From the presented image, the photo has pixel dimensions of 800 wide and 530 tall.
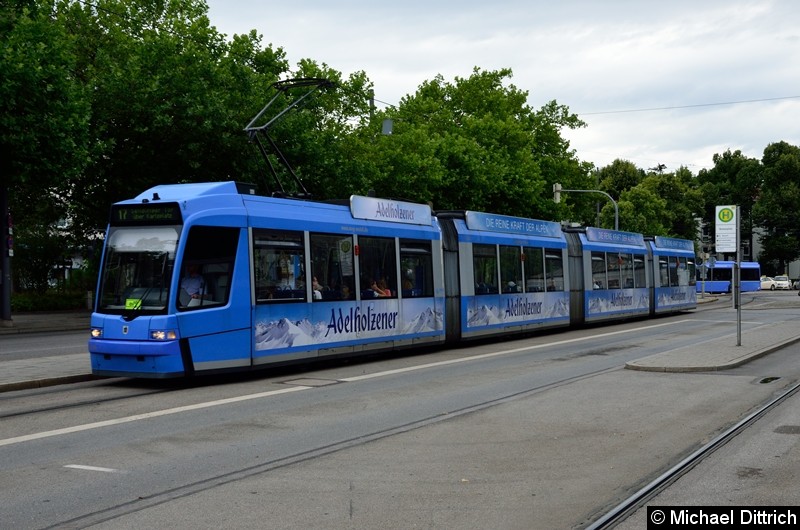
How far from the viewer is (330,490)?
6.78 meters

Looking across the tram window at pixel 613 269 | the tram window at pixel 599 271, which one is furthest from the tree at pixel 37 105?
the tram window at pixel 613 269

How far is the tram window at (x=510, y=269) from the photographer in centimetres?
2258

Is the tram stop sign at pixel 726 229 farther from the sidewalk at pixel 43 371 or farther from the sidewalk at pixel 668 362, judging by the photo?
the sidewalk at pixel 43 371

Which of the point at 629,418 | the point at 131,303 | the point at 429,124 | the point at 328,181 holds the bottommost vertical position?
the point at 629,418

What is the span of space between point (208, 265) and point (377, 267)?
4.66 m

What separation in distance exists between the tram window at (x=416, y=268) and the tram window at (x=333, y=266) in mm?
1977

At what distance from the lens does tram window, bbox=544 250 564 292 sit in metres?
25.4

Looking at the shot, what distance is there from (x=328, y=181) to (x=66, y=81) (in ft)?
39.1

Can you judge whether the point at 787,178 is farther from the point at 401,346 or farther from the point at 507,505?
the point at 507,505

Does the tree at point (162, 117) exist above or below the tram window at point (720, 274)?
above

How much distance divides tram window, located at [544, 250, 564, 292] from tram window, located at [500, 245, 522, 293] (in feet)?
6.58

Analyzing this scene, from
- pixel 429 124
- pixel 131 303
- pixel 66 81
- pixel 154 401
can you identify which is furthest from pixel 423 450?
pixel 429 124

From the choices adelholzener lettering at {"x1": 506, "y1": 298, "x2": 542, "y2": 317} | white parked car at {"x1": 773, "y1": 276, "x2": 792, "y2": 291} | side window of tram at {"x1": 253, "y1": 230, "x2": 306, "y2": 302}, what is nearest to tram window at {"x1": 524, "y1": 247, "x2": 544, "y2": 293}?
adelholzener lettering at {"x1": 506, "y1": 298, "x2": 542, "y2": 317}

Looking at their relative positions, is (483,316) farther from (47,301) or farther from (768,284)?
(768,284)
